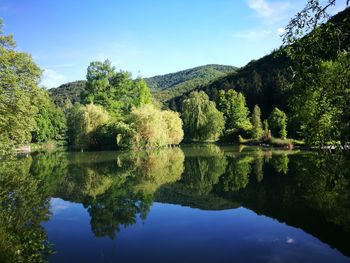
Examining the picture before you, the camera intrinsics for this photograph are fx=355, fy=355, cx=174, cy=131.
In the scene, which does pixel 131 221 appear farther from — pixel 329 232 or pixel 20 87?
pixel 20 87

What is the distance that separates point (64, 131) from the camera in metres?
85.1

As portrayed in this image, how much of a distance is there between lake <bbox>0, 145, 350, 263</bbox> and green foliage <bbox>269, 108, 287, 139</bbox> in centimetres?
3509

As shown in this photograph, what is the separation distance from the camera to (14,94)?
2138 cm

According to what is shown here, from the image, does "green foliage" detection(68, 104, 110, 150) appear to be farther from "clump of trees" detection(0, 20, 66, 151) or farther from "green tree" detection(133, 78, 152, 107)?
"clump of trees" detection(0, 20, 66, 151)

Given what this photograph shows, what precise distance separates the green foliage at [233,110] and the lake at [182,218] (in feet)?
167

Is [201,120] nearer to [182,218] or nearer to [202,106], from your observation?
[202,106]

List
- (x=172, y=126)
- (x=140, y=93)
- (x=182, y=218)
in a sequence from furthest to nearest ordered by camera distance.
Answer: (x=140, y=93), (x=172, y=126), (x=182, y=218)

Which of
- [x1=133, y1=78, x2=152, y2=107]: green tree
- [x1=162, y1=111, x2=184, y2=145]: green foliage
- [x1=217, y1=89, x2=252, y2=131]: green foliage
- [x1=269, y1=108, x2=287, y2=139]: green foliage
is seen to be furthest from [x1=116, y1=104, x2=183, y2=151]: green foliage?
[x1=217, y1=89, x2=252, y2=131]: green foliage

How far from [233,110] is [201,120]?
12117mm

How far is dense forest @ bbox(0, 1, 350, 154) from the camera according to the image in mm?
4688

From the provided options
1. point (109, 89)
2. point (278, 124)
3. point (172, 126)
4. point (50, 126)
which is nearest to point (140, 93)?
point (109, 89)

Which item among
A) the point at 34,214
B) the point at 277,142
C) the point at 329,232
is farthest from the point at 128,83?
the point at 329,232

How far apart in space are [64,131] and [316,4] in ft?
280

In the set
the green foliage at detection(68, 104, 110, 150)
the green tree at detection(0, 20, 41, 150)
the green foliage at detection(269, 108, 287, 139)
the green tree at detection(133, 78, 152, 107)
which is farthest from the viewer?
the green tree at detection(133, 78, 152, 107)
